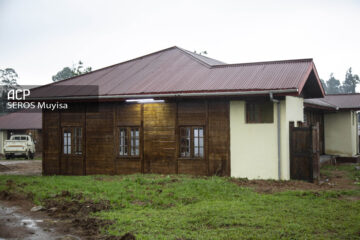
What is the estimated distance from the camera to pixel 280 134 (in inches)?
522

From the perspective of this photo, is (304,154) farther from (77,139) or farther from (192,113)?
(77,139)

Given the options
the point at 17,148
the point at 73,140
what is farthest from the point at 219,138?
the point at 17,148

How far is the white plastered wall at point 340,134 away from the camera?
893 inches

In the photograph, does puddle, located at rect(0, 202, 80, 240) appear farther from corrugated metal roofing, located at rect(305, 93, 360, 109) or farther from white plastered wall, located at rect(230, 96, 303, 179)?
corrugated metal roofing, located at rect(305, 93, 360, 109)

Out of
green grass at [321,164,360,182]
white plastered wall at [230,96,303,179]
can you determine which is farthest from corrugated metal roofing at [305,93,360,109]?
white plastered wall at [230,96,303,179]

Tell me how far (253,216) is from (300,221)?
36.2 inches

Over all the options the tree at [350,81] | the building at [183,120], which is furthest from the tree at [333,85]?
the building at [183,120]

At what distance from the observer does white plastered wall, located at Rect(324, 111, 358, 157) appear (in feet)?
74.4

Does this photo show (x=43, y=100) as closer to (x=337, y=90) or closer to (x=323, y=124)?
(x=323, y=124)

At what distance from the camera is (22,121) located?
3484 cm

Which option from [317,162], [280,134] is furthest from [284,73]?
[317,162]

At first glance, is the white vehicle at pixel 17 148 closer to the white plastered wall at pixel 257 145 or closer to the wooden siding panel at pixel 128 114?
the wooden siding panel at pixel 128 114

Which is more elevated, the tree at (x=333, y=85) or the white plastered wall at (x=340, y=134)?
the tree at (x=333, y=85)

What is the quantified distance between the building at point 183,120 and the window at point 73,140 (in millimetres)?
41
